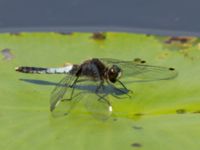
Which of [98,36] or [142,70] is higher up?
[98,36]

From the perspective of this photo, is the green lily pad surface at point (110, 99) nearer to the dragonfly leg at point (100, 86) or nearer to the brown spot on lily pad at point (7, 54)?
the brown spot on lily pad at point (7, 54)

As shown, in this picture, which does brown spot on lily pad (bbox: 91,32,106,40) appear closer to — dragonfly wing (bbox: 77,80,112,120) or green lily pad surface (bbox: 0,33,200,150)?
green lily pad surface (bbox: 0,33,200,150)

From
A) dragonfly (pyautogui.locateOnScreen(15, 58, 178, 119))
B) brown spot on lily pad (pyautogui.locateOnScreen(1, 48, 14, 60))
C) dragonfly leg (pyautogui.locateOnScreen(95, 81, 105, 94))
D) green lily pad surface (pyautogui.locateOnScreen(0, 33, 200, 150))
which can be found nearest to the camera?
green lily pad surface (pyautogui.locateOnScreen(0, 33, 200, 150))

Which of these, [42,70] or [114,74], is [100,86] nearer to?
[114,74]

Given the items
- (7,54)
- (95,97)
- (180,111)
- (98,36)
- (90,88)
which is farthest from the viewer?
(98,36)

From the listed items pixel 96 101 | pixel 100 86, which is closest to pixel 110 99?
pixel 96 101

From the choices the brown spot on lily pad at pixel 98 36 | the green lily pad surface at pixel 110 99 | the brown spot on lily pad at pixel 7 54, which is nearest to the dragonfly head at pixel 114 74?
the green lily pad surface at pixel 110 99

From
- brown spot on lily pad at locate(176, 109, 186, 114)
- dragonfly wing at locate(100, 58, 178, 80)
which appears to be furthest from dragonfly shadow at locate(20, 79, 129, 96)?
brown spot on lily pad at locate(176, 109, 186, 114)
